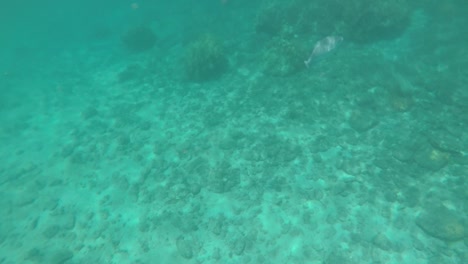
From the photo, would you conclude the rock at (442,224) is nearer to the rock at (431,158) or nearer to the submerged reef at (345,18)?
the rock at (431,158)

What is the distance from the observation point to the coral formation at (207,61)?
1400 cm

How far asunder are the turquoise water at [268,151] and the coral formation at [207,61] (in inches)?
3.3

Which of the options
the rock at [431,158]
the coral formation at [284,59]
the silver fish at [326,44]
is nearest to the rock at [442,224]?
A: the rock at [431,158]

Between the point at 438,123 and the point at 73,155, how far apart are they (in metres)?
14.2

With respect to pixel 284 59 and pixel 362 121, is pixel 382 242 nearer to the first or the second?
pixel 362 121

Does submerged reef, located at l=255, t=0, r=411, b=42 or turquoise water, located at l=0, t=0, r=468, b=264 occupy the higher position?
submerged reef, located at l=255, t=0, r=411, b=42

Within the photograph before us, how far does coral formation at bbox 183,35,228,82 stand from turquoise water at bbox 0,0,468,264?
0.08 meters

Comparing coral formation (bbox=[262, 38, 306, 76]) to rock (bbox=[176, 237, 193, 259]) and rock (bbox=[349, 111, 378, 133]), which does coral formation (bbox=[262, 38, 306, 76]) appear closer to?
rock (bbox=[349, 111, 378, 133])

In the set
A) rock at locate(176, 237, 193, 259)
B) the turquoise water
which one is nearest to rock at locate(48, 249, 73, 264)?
the turquoise water

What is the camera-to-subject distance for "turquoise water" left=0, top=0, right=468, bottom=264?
23.1 ft

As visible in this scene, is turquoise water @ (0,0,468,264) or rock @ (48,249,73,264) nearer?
turquoise water @ (0,0,468,264)

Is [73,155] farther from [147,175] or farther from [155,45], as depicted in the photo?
[155,45]

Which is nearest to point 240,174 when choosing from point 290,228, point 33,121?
point 290,228

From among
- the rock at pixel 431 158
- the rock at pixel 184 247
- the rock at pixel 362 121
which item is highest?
the rock at pixel 362 121
